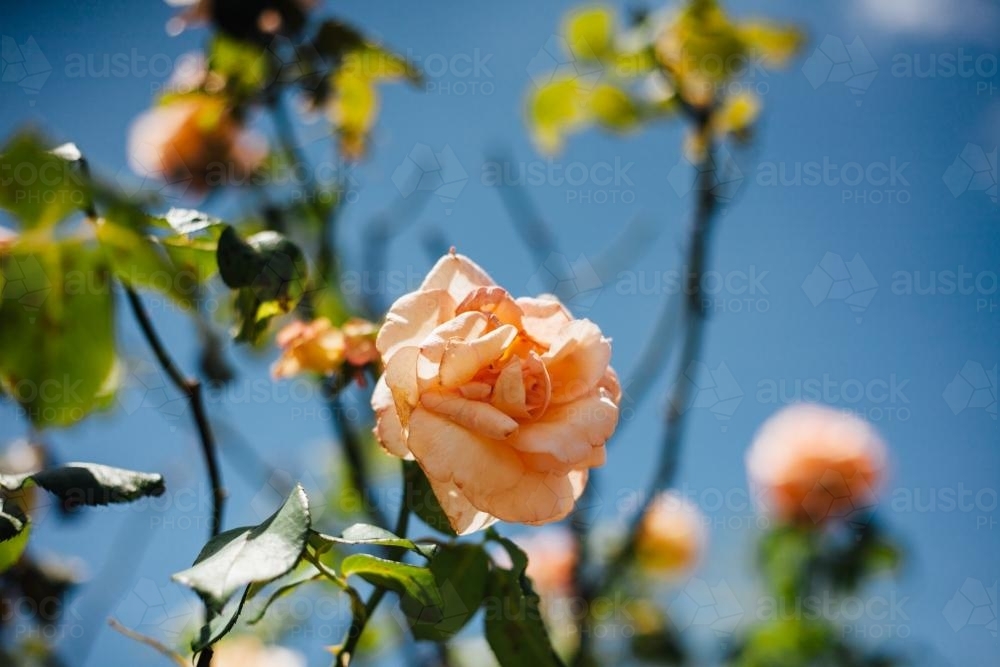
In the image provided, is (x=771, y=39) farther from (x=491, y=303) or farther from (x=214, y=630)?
(x=214, y=630)

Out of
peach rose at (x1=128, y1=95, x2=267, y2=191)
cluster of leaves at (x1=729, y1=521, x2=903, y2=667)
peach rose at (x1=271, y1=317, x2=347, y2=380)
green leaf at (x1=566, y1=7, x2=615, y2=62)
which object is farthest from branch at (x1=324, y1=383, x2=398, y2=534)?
cluster of leaves at (x1=729, y1=521, x2=903, y2=667)

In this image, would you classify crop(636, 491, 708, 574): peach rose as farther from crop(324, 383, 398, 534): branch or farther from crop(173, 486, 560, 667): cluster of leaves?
crop(173, 486, 560, 667): cluster of leaves

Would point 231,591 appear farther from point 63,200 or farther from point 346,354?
point 63,200

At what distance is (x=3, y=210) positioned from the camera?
748 millimetres

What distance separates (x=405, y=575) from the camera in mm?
558

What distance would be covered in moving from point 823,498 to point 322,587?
1.19m

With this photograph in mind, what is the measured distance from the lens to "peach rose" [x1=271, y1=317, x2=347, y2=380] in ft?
2.37

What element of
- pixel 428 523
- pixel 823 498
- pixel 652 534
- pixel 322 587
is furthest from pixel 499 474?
pixel 823 498

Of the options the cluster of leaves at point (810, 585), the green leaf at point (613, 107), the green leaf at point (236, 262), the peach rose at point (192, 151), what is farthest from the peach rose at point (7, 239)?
the cluster of leaves at point (810, 585)

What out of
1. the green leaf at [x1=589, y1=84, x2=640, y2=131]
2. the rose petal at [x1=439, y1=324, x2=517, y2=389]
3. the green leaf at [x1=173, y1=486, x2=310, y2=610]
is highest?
the green leaf at [x1=589, y1=84, x2=640, y2=131]

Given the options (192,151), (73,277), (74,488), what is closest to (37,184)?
(73,277)

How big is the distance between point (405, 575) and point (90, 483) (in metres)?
0.20

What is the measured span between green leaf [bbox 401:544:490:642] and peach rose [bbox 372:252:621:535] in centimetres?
3

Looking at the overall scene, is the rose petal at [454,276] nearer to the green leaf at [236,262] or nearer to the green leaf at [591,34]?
the green leaf at [236,262]
